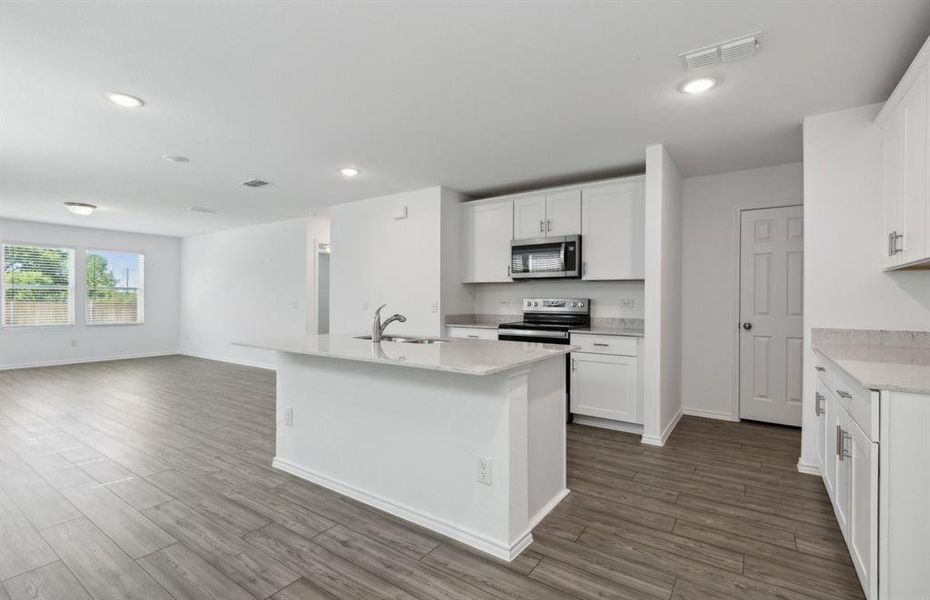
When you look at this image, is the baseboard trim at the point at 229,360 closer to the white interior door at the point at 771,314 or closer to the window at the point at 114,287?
the window at the point at 114,287

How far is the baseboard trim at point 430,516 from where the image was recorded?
2.01 metres

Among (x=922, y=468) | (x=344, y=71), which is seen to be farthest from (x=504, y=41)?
(x=922, y=468)

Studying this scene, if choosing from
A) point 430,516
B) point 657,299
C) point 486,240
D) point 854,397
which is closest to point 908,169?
point 854,397

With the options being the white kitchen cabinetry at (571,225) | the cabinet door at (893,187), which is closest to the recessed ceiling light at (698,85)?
the cabinet door at (893,187)

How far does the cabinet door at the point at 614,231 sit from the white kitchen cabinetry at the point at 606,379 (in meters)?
0.66

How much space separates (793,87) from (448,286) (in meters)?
3.32

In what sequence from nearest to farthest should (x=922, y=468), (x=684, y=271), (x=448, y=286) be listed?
(x=922, y=468)
(x=684, y=271)
(x=448, y=286)

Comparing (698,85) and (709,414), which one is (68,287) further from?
(709,414)

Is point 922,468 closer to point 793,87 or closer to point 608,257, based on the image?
point 793,87

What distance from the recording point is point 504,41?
2.10 meters

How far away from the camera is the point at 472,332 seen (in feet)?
15.4

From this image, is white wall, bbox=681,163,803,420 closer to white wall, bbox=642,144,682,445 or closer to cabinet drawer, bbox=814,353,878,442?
white wall, bbox=642,144,682,445

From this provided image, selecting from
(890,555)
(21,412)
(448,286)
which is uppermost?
(448,286)

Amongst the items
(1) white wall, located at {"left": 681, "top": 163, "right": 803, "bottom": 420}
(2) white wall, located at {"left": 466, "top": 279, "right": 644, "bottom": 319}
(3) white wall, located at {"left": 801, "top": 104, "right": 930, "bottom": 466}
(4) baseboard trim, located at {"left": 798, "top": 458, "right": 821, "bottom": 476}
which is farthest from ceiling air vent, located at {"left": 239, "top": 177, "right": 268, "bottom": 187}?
(4) baseboard trim, located at {"left": 798, "top": 458, "right": 821, "bottom": 476}
